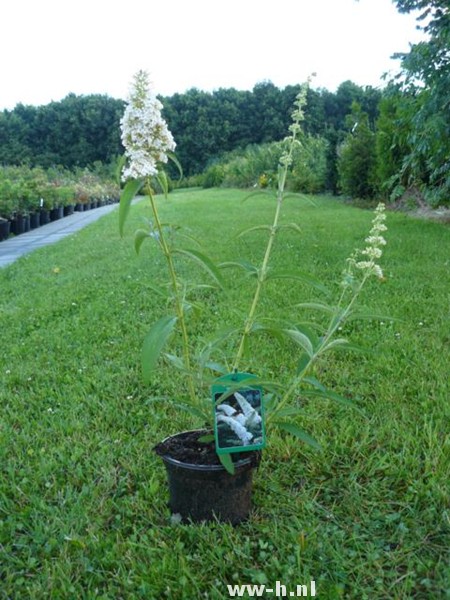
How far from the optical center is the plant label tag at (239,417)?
137cm

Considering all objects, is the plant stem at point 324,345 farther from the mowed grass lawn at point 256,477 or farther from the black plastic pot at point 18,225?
the black plastic pot at point 18,225

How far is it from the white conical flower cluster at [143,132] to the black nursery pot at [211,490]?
2.61ft

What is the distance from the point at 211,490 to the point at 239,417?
10.1 inches

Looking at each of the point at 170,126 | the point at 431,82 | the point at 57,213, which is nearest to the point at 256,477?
the point at 431,82

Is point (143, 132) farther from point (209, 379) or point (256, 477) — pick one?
point (256, 477)

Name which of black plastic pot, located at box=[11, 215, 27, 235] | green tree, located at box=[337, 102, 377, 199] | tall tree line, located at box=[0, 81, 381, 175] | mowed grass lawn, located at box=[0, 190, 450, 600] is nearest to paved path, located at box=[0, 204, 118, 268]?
black plastic pot, located at box=[11, 215, 27, 235]

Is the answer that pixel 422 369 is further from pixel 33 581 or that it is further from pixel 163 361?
pixel 33 581

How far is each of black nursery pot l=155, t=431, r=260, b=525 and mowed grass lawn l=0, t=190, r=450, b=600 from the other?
41 millimetres

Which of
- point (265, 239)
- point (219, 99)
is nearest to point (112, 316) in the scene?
point (265, 239)

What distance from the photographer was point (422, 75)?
5.84 m

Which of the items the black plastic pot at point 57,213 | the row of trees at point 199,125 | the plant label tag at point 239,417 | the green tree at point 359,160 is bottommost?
the plant label tag at point 239,417

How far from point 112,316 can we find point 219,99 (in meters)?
37.8

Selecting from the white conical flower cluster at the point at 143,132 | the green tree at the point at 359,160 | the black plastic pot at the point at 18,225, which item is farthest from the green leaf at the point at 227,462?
the green tree at the point at 359,160

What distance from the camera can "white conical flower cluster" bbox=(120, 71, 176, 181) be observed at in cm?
127
